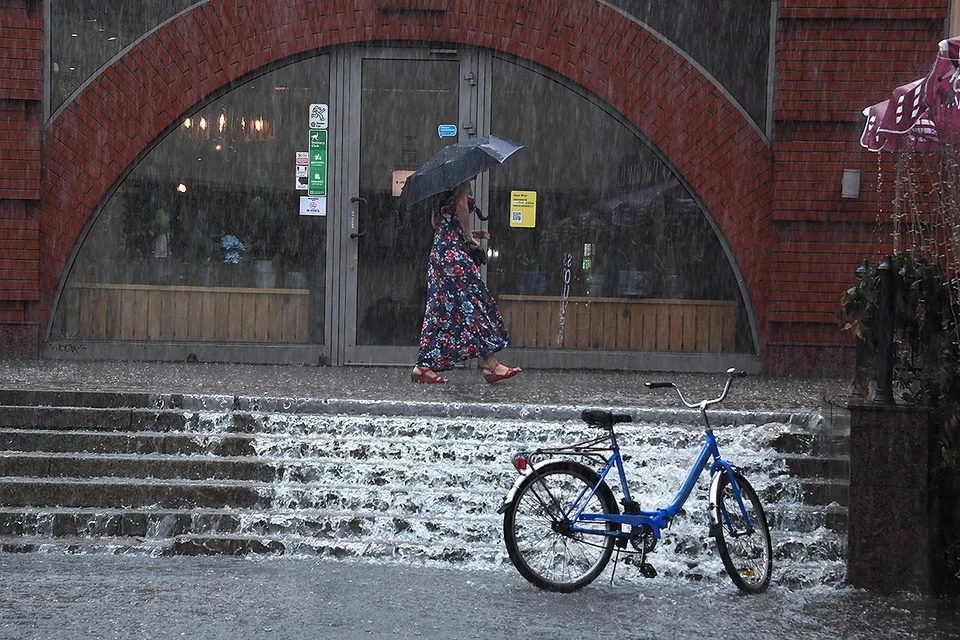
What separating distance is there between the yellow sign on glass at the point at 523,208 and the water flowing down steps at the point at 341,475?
3.92 metres

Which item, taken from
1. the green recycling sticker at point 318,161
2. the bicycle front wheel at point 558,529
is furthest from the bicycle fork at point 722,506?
the green recycling sticker at point 318,161

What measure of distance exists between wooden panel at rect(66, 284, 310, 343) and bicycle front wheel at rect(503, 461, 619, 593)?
6016 millimetres

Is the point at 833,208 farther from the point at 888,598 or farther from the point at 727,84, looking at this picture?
the point at 888,598

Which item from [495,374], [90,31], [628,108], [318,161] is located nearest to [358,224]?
[318,161]

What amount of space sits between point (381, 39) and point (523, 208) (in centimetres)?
206

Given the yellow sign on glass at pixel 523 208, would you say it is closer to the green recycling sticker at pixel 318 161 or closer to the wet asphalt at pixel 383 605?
the green recycling sticker at pixel 318 161

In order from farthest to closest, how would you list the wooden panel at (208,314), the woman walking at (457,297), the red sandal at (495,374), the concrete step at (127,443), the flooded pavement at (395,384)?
the wooden panel at (208,314) → the red sandal at (495,374) → the woman walking at (457,297) → the flooded pavement at (395,384) → the concrete step at (127,443)

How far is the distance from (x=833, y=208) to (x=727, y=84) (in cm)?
153

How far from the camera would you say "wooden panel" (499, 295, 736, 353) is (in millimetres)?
11812

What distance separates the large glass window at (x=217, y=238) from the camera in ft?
38.8

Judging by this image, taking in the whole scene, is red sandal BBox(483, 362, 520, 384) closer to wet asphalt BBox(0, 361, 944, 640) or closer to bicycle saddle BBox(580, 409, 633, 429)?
wet asphalt BBox(0, 361, 944, 640)

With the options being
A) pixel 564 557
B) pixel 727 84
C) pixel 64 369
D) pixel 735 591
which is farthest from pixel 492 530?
pixel 727 84

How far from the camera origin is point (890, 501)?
21.4ft

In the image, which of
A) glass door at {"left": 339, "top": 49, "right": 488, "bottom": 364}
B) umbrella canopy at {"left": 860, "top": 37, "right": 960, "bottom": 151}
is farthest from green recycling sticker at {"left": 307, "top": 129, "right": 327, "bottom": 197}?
umbrella canopy at {"left": 860, "top": 37, "right": 960, "bottom": 151}
